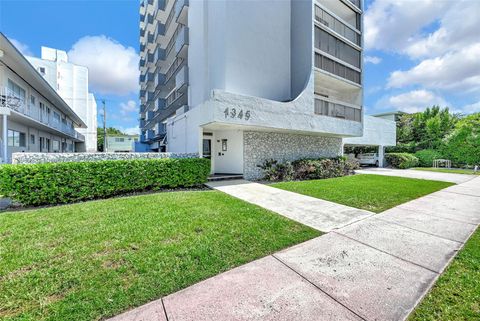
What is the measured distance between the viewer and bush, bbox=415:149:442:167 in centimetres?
2581

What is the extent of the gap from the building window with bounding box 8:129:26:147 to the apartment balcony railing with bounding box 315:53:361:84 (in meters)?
21.1

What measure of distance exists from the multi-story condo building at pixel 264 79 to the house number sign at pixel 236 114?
5 cm

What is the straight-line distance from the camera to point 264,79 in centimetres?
1320

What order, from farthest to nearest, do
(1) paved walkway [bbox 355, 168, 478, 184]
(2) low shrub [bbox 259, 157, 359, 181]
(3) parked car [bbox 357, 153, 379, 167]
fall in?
(3) parked car [bbox 357, 153, 379, 167], (1) paved walkway [bbox 355, 168, 478, 184], (2) low shrub [bbox 259, 157, 359, 181]

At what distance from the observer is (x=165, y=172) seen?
909cm

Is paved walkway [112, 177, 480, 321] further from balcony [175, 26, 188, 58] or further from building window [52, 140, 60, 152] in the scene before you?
building window [52, 140, 60, 152]

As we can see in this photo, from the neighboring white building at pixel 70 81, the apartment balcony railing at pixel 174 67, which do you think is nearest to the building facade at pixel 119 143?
the neighboring white building at pixel 70 81

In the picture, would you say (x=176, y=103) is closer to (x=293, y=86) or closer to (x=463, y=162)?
(x=293, y=86)

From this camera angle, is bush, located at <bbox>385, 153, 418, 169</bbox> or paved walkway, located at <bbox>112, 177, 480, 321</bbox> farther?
bush, located at <bbox>385, 153, 418, 169</bbox>

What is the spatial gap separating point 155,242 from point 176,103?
55.2 ft

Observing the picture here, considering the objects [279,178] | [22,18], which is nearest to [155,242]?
[279,178]

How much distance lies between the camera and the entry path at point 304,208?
528 cm

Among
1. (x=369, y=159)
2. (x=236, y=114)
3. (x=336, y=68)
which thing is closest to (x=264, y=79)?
(x=236, y=114)

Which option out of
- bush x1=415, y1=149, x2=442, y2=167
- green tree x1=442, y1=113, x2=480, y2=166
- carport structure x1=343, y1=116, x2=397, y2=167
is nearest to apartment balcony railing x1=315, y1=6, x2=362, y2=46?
carport structure x1=343, y1=116, x2=397, y2=167
